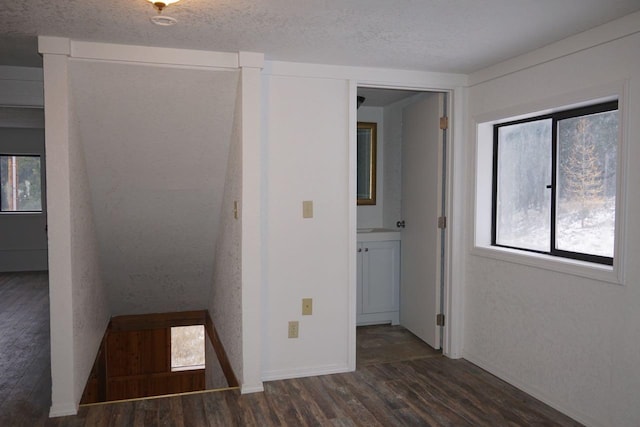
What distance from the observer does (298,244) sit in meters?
3.62

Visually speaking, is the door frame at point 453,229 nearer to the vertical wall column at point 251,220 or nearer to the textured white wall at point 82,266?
the vertical wall column at point 251,220

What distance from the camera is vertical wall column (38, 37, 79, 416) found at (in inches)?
116

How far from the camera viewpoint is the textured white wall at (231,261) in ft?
11.2

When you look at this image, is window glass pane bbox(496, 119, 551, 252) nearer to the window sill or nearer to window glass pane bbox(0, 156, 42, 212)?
the window sill

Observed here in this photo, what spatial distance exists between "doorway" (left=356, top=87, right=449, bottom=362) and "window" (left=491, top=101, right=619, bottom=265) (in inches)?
20.0

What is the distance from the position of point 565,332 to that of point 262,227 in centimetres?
200

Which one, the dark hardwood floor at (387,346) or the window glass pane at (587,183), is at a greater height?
the window glass pane at (587,183)

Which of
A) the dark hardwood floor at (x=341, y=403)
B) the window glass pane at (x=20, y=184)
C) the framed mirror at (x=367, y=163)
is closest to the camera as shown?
the dark hardwood floor at (x=341, y=403)

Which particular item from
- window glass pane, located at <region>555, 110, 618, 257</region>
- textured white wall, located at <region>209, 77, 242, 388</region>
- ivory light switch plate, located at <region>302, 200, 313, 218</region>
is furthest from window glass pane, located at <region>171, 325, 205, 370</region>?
window glass pane, located at <region>555, 110, 618, 257</region>

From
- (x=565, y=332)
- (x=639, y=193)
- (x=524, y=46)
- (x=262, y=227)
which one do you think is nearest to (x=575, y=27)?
(x=524, y=46)

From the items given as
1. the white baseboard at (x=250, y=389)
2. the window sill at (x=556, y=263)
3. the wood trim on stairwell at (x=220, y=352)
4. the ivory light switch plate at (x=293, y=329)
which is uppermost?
the window sill at (x=556, y=263)

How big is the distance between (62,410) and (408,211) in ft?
10.1

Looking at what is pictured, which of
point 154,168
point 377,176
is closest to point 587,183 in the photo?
point 377,176

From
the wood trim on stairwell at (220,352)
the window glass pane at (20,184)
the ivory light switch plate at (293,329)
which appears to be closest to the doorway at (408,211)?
the ivory light switch plate at (293,329)
